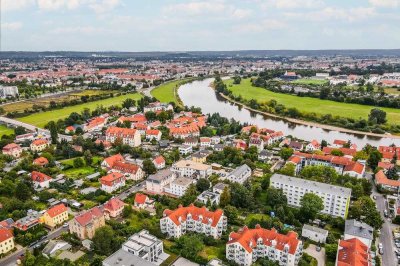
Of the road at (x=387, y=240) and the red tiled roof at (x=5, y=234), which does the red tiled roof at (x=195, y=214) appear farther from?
the road at (x=387, y=240)

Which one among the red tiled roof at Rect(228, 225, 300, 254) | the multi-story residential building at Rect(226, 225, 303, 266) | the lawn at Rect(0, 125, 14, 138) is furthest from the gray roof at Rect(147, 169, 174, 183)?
Answer: the lawn at Rect(0, 125, 14, 138)

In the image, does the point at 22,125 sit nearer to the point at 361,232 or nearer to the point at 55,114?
the point at 55,114

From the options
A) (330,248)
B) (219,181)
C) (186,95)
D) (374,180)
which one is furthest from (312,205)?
(186,95)

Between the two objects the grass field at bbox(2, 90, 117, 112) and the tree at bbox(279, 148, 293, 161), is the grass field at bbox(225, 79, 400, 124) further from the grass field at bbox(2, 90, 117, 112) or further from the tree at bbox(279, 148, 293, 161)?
the grass field at bbox(2, 90, 117, 112)

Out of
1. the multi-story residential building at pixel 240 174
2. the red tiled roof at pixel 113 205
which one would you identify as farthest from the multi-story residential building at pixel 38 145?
the multi-story residential building at pixel 240 174

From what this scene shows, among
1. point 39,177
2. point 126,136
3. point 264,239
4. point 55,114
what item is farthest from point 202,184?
point 55,114

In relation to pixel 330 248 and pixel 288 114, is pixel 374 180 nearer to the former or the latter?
pixel 330 248
